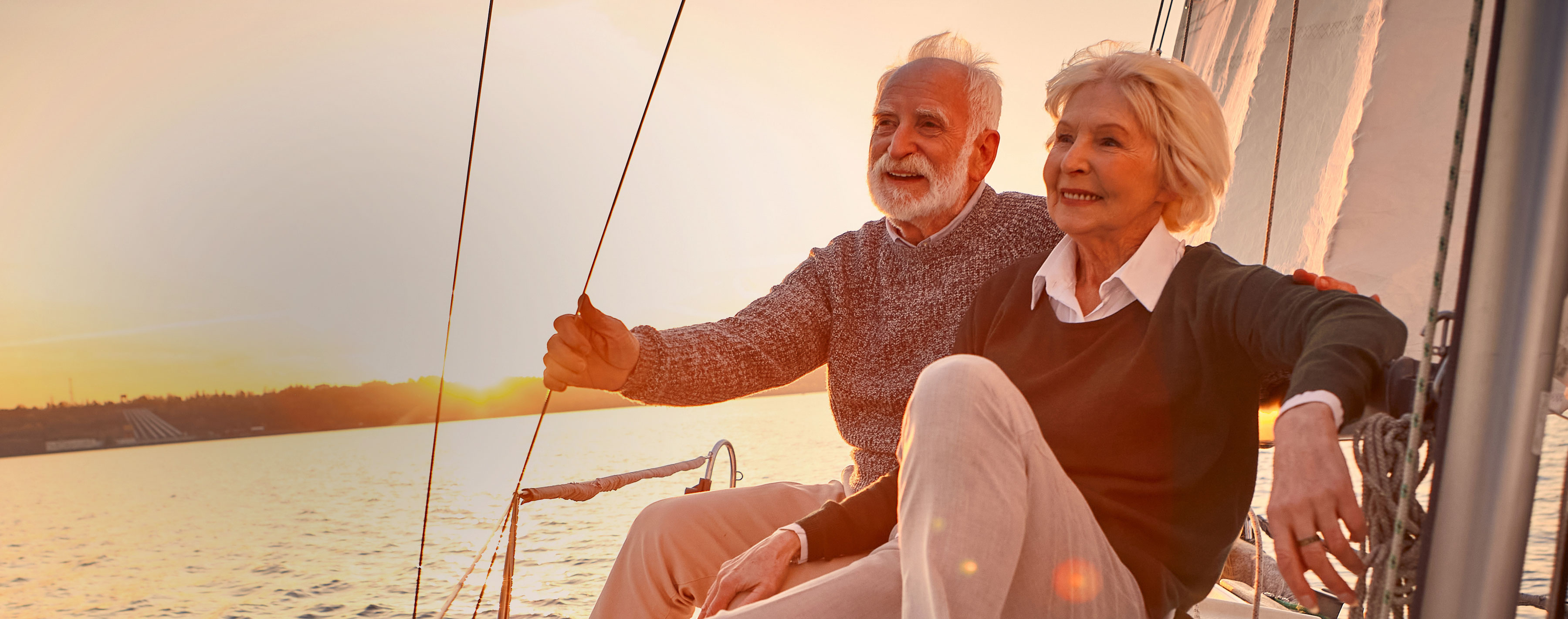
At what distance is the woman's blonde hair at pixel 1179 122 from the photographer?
47.8 inches

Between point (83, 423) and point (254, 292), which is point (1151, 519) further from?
point (83, 423)

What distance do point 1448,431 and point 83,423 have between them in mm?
61369

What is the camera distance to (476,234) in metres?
2.23

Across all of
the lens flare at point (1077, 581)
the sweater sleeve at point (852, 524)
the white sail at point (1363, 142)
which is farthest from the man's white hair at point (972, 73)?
the white sail at point (1363, 142)

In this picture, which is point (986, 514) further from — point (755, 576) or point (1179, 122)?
point (1179, 122)

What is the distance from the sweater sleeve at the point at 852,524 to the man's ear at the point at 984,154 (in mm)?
722

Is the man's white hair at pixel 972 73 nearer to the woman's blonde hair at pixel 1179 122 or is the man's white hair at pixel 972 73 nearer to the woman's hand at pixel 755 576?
the woman's blonde hair at pixel 1179 122

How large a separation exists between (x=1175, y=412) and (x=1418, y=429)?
0.37 m

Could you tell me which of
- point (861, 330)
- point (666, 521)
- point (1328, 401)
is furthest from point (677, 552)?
point (1328, 401)

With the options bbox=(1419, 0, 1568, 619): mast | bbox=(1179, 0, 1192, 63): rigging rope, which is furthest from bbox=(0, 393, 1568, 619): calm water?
bbox=(1179, 0, 1192, 63): rigging rope

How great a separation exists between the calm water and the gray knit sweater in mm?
904

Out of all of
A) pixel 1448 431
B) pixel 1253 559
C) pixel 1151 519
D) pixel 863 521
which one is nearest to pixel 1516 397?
pixel 1448 431

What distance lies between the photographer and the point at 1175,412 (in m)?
1.07

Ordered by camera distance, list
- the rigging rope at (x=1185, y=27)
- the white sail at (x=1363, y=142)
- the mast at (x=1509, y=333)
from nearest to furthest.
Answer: the mast at (x=1509, y=333) → the white sail at (x=1363, y=142) → the rigging rope at (x=1185, y=27)
